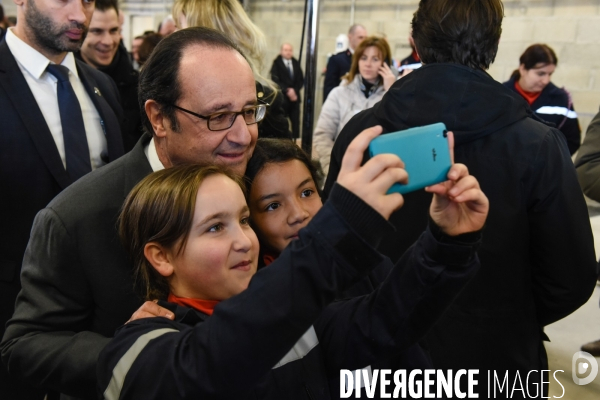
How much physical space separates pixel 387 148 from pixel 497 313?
1.03 metres

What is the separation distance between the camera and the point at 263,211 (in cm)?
136

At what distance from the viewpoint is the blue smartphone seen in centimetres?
82

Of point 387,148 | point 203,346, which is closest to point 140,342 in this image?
point 203,346

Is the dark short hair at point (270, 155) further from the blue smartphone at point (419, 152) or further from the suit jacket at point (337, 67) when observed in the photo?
the suit jacket at point (337, 67)

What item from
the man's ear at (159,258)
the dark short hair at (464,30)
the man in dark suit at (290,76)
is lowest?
the man in dark suit at (290,76)

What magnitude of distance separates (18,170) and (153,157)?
0.92 meters

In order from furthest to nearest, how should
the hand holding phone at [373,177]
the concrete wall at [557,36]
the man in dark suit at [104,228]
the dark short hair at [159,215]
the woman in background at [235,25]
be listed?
the concrete wall at [557,36]
the woman in background at [235,25]
the man in dark suit at [104,228]
the dark short hair at [159,215]
the hand holding phone at [373,177]

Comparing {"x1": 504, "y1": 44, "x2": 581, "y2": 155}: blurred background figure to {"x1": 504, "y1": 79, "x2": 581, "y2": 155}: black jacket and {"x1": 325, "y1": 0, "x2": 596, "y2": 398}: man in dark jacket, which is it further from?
{"x1": 325, "y1": 0, "x2": 596, "y2": 398}: man in dark jacket

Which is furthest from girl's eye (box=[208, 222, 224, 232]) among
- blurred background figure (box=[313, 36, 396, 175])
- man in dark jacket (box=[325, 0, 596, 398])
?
blurred background figure (box=[313, 36, 396, 175])

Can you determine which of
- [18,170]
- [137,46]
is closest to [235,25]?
[18,170]

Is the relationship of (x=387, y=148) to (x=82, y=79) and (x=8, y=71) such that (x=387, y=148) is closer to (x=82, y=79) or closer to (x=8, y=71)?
(x=8, y=71)

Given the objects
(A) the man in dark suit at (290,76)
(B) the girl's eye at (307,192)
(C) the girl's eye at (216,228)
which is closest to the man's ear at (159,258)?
(C) the girl's eye at (216,228)

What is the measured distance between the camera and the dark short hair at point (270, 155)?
1.38 metres

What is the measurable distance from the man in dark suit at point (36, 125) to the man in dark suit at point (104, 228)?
868mm
